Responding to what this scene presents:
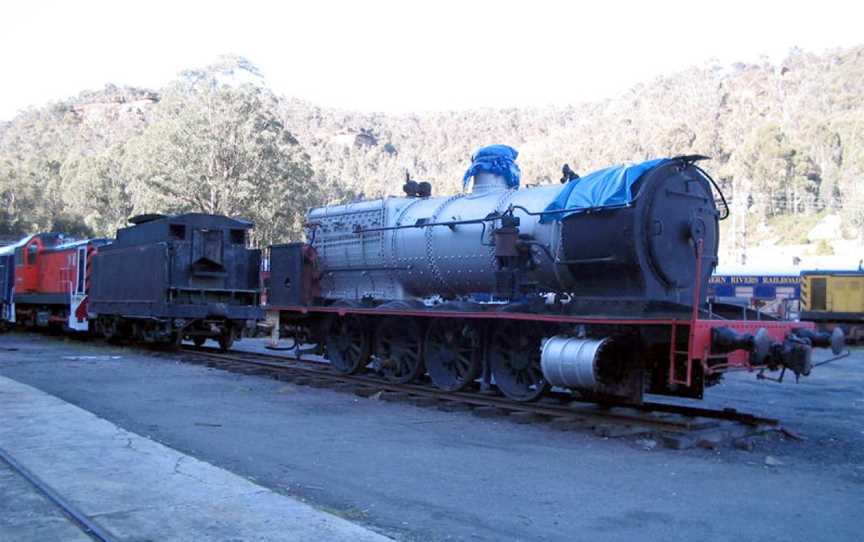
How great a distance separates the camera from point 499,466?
24.2 feet

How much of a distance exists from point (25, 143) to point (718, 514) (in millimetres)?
142172

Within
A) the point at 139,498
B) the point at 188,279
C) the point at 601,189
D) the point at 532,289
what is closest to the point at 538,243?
the point at 532,289

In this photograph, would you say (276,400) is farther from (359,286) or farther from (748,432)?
(748,432)

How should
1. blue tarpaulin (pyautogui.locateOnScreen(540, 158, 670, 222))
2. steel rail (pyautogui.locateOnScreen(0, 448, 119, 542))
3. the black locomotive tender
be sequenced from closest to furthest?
1. steel rail (pyautogui.locateOnScreen(0, 448, 119, 542))
2. blue tarpaulin (pyautogui.locateOnScreen(540, 158, 670, 222))
3. the black locomotive tender

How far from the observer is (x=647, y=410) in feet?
33.3

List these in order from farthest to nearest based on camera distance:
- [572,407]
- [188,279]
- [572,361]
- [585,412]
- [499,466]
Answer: [188,279] → [572,407] → [585,412] → [572,361] → [499,466]

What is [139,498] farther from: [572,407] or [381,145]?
[381,145]

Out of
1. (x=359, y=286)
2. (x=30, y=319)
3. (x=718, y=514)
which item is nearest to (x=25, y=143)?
(x=30, y=319)

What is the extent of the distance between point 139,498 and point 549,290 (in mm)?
6038

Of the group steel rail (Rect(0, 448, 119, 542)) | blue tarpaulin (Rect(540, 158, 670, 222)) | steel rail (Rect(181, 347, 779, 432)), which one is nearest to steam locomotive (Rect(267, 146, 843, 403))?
blue tarpaulin (Rect(540, 158, 670, 222))

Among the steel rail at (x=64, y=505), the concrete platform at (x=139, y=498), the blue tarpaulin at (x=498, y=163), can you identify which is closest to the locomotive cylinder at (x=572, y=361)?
the blue tarpaulin at (x=498, y=163)

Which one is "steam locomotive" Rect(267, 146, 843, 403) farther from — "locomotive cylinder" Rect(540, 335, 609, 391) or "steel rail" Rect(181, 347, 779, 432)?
"steel rail" Rect(181, 347, 779, 432)

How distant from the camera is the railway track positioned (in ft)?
28.7

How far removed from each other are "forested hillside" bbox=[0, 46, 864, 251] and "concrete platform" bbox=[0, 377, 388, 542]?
3542 centimetres
